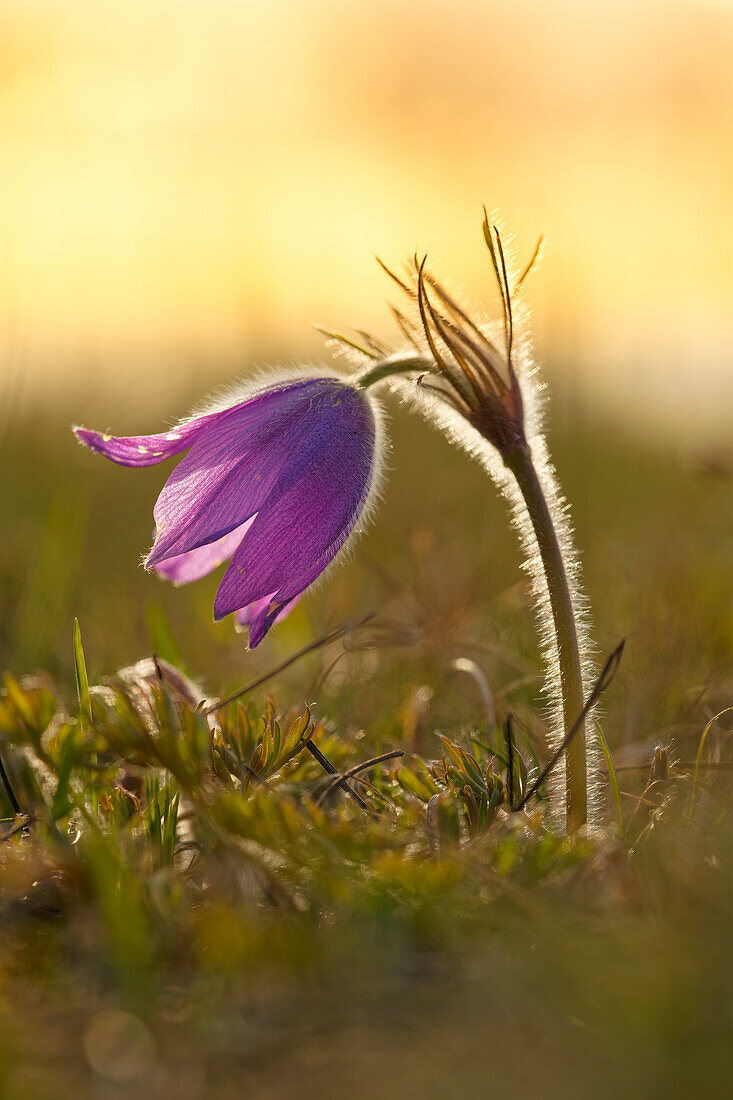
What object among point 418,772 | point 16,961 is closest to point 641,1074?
point 16,961

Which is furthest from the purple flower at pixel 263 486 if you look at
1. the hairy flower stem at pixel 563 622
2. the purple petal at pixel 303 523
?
the hairy flower stem at pixel 563 622

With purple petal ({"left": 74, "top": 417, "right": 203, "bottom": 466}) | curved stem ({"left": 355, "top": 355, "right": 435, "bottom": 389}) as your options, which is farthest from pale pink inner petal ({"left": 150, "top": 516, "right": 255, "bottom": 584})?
curved stem ({"left": 355, "top": 355, "right": 435, "bottom": 389})

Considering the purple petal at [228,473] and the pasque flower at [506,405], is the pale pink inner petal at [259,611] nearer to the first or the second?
the purple petal at [228,473]

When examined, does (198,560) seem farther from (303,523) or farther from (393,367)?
(393,367)

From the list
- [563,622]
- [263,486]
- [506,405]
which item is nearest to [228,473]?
[263,486]

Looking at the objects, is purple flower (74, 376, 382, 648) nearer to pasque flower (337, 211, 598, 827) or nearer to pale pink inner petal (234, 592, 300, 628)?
pale pink inner petal (234, 592, 300, 628)

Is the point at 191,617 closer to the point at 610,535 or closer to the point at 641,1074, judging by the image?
the point at 610,535
